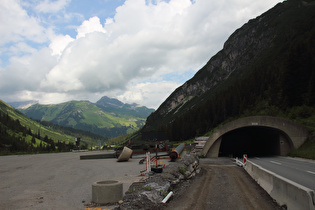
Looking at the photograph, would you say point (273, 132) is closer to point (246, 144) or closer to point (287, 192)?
point (246, 144)

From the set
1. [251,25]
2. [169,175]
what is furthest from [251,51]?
[169,175]

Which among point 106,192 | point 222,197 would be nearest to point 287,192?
point 222,197

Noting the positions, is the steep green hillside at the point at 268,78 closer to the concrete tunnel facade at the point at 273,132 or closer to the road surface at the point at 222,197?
the concrete tunnel facade at the point at 273,132

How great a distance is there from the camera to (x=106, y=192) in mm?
8719

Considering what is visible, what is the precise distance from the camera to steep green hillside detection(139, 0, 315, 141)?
5209cm

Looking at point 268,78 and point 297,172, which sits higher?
point 268,78

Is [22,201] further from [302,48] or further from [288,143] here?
[302,48]

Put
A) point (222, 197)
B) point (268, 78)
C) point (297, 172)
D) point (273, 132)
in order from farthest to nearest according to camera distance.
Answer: point (268, 78)
point (273, 132)
point (297, 172)
point (222, 197)

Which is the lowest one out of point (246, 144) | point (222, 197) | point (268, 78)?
point (246, 144)

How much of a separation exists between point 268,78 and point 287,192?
92.9 m

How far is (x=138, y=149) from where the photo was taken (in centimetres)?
3650

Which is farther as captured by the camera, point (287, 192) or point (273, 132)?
point (273, 132)

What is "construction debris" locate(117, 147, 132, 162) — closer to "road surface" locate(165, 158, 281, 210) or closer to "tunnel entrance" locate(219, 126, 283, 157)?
"road surface" locate(165, 158, 281, 210)

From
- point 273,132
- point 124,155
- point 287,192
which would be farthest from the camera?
point 273,132
